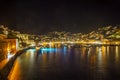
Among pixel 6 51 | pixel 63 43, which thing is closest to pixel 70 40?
pixel 63 43

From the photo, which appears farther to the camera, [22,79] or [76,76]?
[76,76]

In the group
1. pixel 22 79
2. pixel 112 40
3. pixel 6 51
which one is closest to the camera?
pixel 22 79

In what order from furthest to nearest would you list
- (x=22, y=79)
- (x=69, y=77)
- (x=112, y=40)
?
(x=112, y=40), (x=69, y=77), (x=22, y=79)

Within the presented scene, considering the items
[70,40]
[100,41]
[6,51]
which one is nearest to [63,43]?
[70,40]

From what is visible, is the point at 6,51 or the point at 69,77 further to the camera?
the point at 6,51

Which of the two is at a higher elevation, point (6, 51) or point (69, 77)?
point (6, 51)

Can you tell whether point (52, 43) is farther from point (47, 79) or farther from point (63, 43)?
point (47, 79)

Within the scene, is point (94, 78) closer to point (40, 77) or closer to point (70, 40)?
point (40, 77)

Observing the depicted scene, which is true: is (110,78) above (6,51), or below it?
below

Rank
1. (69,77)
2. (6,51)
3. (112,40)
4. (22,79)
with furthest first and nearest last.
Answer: (112,40) < (6,51) < (69,77) < (22,79)
